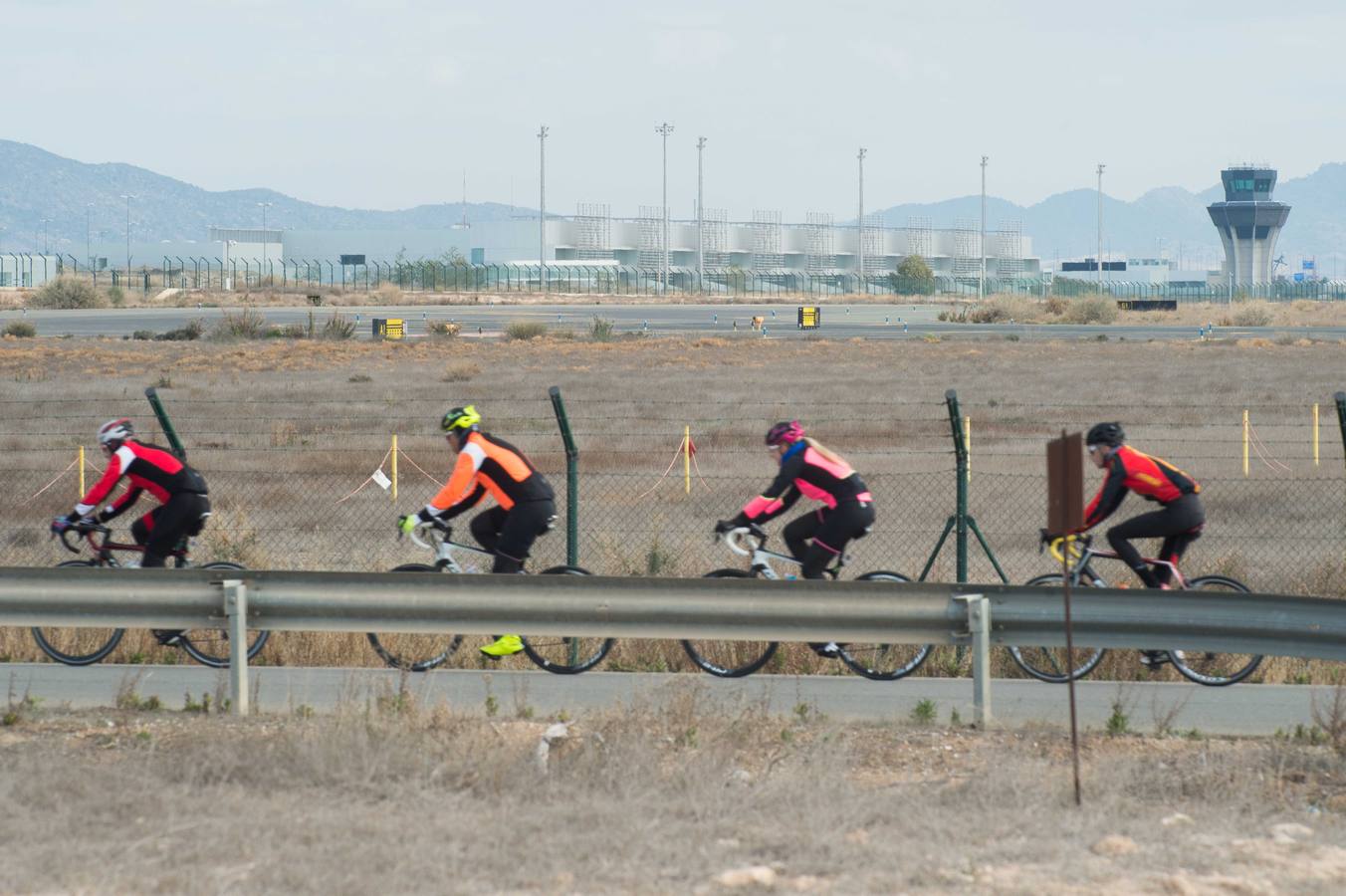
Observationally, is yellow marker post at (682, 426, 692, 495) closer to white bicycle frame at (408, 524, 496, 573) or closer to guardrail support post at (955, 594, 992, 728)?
white bicycle frame at (408, 524, 496, 573)

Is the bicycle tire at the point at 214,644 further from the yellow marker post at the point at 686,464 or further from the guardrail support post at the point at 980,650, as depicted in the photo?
the yellow marker post at the point at 686,464

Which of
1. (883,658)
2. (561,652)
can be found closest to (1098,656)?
(883,658)

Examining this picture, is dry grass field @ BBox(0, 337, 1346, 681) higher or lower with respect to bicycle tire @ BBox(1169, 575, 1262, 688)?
higher

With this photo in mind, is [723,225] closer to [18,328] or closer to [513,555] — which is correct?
[18,328]

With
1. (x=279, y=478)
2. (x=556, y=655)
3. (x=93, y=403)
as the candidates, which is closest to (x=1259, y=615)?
(x=556, y=655)

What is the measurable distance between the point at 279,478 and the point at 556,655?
10840 millimetres

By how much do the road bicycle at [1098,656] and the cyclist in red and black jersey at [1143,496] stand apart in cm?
10

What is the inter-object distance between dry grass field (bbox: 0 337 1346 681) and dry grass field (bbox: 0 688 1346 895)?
9.32 feet

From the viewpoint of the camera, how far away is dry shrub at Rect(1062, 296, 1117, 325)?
82438mm

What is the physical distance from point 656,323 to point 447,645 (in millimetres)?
64175

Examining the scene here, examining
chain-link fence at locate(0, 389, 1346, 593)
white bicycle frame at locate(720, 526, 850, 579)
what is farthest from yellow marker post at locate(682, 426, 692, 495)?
white bicycle frame at locate(720, 526, 850, 579)

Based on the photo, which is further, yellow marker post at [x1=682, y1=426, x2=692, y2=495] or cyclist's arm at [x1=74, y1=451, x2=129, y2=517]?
yellow marker post at [x1=682, y1=426, x2=692, y2=495]

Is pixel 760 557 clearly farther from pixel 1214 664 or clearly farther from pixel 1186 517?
pixel 1214 664

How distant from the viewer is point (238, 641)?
8.79 m
